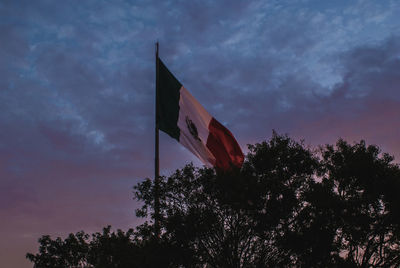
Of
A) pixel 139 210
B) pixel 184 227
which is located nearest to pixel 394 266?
pixel 184 227

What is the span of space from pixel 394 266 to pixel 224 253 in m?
10.9

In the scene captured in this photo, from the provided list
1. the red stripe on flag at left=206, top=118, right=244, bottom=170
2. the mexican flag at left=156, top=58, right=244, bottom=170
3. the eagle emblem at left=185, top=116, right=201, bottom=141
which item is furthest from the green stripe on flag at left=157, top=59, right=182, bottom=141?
the red stripe on flag at left=206, top=118, right=244, bottom=170

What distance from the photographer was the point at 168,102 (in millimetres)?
19875

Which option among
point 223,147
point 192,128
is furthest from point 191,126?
point 223,147

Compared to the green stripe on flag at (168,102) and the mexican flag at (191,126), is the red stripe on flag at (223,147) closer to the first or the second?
the mexican flag at (191,126)

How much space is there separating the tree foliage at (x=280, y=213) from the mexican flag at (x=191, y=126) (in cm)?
120

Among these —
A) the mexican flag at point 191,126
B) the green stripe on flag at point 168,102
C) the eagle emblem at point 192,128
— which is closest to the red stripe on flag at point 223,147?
the mexican flag at point 191,126

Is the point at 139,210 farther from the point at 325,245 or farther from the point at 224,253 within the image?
the point at 325,245

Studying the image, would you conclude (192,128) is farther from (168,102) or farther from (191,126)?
(168,102)

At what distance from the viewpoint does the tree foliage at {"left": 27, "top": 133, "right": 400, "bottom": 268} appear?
22.5 metres

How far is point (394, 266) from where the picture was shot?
25.1 meters

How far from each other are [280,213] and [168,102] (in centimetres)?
929

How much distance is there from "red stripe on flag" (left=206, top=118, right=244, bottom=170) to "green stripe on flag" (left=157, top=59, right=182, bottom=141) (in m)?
2.91

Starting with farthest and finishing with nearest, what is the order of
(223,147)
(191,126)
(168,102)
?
(223,147) → (191,126) → (168,102)
